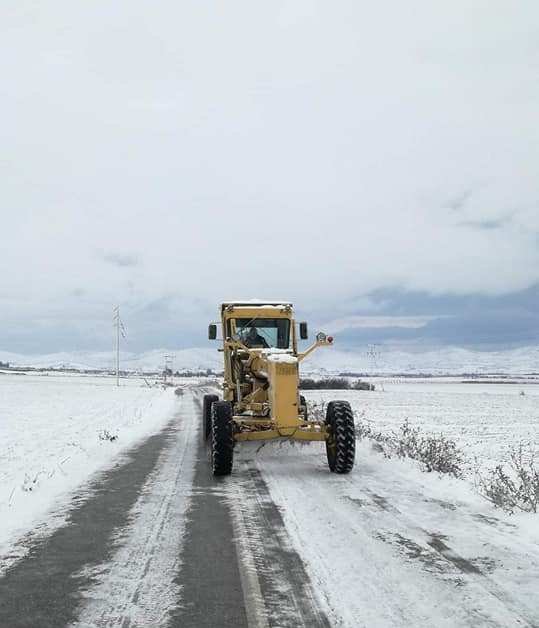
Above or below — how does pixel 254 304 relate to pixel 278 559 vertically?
above

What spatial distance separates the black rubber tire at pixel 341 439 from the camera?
31.0 ft

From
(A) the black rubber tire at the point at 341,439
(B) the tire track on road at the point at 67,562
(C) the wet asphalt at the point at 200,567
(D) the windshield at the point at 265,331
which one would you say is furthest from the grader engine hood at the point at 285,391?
(D) the windshield at the point at 265,331

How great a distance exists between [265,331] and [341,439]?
3.99m

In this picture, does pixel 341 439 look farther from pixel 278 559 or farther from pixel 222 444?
pixel 278 559

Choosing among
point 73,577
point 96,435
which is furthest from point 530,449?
point 73,577

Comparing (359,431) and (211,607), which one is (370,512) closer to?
(211,607)

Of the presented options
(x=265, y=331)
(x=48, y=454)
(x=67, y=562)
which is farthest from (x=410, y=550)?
(x=48, y=454)

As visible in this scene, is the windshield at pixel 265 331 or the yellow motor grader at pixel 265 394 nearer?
the yellow motor grader at pixel 265 394

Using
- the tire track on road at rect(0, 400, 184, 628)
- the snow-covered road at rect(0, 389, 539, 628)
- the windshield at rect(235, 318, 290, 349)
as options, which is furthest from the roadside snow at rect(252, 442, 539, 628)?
the windshield at rect(235, 318, 290, 349)

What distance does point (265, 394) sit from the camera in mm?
11547

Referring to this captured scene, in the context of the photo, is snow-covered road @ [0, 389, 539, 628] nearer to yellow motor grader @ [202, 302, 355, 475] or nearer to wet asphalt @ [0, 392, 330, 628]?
wet asphalt @ [0, 392, 330, 628]

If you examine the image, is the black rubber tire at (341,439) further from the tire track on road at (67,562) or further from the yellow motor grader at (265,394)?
the tire track on road at (67,562)

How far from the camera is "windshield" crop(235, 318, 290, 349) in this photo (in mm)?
12773

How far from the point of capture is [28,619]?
3996 mm
